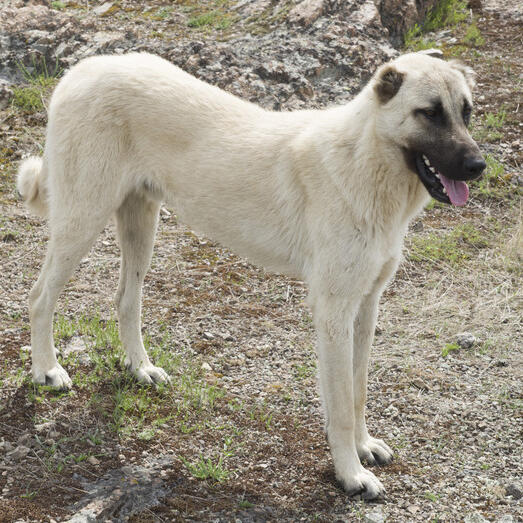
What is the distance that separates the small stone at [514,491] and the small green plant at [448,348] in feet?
4.04

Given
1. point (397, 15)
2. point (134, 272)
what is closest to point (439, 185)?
point (134, 272)

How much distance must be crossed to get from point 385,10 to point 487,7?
80.7 inches

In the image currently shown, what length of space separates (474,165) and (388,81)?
562 millimetres

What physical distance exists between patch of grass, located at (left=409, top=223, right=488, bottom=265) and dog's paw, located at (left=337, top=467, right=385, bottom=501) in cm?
259

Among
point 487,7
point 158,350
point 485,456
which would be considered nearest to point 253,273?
point 158,350

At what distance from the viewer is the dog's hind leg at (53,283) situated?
13.0 ft

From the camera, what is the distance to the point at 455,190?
127 inches

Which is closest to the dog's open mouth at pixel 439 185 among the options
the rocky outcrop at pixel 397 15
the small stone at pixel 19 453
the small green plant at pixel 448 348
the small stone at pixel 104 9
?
the small green plant at pixel 448 348

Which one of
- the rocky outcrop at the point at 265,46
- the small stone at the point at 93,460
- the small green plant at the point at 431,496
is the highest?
the rocky outcrop at the point at 265,46

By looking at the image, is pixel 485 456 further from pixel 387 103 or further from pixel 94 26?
pixel 94 26

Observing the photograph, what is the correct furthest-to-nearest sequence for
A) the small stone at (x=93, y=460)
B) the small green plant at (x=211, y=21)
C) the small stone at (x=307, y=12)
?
the small green plant at (x=211, y=21) → the small stone at (x=307, y=12) → the small stone at (x=93, y=460)

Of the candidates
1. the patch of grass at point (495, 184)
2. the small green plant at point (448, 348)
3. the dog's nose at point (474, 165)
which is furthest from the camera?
the patch of grass at point (495, 184)

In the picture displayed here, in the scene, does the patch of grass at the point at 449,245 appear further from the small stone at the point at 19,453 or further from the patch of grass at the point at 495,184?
the small stone at the point at 19,453

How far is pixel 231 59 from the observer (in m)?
7.66
